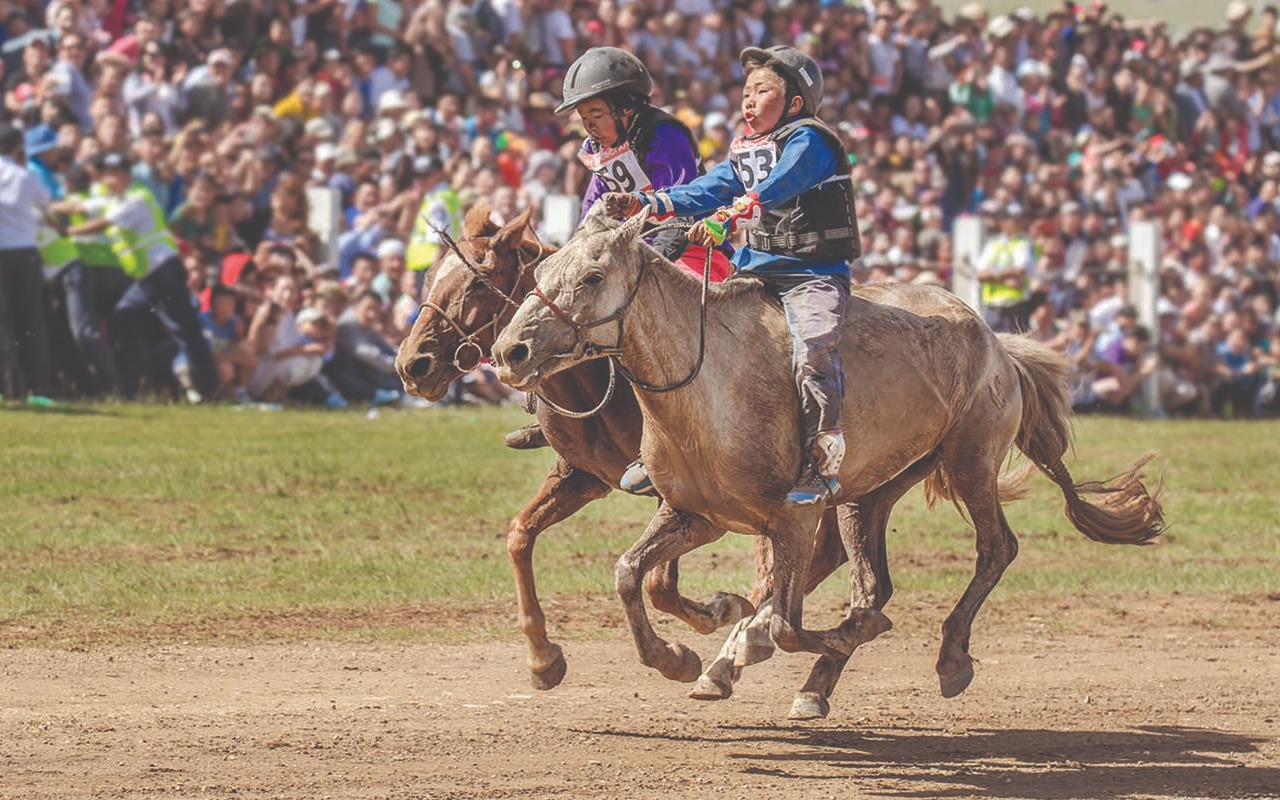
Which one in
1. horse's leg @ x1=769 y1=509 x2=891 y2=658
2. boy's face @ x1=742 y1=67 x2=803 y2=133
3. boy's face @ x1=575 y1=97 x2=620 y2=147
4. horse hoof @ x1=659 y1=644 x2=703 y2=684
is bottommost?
horse hoof @ x1=659 y1=644 x2=703 y2=684

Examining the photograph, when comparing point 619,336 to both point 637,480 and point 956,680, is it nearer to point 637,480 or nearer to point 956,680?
point 637,480

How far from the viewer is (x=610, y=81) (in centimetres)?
823

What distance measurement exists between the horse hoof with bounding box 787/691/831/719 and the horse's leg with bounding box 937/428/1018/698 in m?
0.60

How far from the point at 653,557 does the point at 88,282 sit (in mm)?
9434

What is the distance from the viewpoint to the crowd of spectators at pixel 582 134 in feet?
55.2

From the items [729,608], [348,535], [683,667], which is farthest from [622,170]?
[348,535]

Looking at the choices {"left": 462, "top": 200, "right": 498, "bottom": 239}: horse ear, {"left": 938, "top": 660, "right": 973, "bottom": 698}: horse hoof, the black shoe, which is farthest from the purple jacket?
{"left": 938, "top": 660, "right": 973, "bottom": 698}: horse hoof

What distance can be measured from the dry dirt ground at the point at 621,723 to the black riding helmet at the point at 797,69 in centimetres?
242

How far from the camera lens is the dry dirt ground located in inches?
279

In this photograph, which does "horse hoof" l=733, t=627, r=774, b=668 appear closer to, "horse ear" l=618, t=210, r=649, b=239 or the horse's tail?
"horse ear" l=618, t=210, r=649, b=239

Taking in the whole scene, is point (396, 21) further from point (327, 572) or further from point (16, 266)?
point (327, 572)

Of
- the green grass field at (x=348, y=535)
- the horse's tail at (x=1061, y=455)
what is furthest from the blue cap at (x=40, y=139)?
the horse's tail at (x=1061, y=455)

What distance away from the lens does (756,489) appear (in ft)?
24.2

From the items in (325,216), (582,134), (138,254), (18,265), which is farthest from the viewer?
(582,134)
